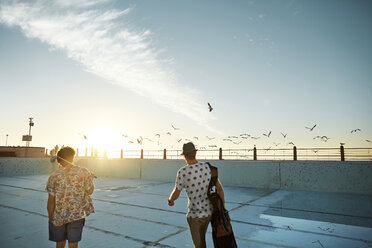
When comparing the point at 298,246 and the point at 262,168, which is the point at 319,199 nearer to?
the point at 262,168

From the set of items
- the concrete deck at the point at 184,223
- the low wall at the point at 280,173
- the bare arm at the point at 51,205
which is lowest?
the concrete deck at the point at 184,223

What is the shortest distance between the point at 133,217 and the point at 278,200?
4.89 m

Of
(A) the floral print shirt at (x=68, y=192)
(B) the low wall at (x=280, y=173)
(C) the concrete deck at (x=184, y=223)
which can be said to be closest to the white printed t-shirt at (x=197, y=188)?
(A) the floral print shirt at (x=68, y=192)

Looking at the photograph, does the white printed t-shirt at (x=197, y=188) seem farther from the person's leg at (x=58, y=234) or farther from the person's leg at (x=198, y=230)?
the person's leg at (x=58, y=234)

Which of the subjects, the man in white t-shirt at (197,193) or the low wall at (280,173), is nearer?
the man in white t-shirt at (197,193)

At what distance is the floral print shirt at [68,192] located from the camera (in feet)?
8.66

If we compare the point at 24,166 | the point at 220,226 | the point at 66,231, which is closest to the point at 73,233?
the point at 66,231

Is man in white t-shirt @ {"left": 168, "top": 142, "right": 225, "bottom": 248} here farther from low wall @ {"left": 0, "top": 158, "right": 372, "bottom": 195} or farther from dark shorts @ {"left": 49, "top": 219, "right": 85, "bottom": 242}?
low wall @ {"left": 0, "top": 158, "right": 372, "bottom": 195}

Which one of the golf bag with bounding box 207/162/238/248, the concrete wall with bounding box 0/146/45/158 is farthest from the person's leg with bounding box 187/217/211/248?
the concrete wall with bounding box 0/146/45/158

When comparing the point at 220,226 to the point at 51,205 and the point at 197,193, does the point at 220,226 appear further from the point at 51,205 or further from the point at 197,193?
the point at 51,205

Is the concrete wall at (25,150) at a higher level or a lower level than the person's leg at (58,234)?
higher

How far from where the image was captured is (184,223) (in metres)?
4.84

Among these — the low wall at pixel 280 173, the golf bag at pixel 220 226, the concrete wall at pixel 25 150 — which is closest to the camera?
the golf bag at pixel 220 226

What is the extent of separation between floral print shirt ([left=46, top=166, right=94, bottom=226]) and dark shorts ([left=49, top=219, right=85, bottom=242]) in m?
0.08
